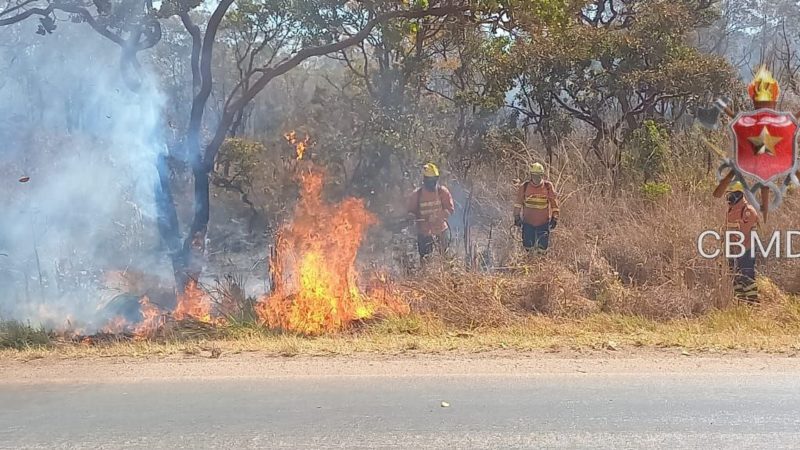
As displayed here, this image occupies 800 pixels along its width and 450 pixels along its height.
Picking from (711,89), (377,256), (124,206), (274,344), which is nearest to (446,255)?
(377,256)

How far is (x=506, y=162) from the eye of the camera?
1144 centimetres

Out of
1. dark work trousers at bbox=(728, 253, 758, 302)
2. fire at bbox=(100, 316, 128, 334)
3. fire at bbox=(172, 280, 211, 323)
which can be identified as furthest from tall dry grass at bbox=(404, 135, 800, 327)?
fire at bbox=(100, 316, 128, 334)

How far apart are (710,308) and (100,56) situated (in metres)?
8.83

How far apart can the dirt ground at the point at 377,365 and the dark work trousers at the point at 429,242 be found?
142 inches

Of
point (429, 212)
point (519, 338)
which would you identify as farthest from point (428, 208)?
point (519, 338)

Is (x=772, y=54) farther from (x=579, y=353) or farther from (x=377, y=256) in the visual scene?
(x=579, y=353)

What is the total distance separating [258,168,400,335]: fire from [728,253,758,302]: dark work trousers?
415cm

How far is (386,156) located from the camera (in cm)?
1281

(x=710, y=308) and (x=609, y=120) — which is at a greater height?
(x=609, y=120)

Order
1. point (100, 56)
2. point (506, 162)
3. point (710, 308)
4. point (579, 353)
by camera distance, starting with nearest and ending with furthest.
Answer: point (579, 353)
point (710, 308)
point (100, 56)
point (506, 162)

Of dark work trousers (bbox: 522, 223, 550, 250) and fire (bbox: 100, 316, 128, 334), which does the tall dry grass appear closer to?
dark work trousers (bbox: 522, 223, 550, 250)

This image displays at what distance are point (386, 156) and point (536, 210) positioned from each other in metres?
4.39

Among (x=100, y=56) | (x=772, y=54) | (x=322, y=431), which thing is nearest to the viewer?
(x=322, y=431)

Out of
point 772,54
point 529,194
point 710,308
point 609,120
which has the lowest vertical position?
point 710,308
